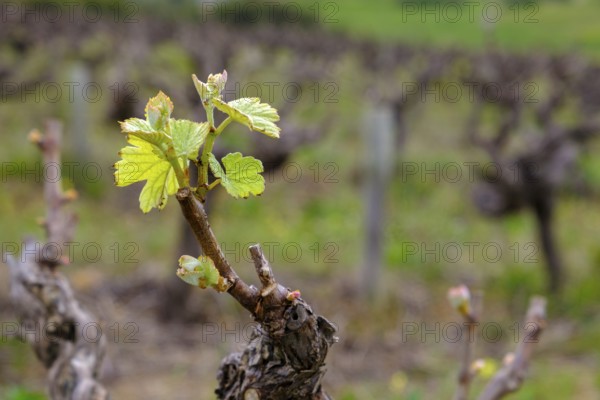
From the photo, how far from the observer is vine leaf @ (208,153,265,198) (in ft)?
2.22

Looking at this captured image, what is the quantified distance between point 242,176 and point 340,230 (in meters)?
6.93

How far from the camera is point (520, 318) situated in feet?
17.1

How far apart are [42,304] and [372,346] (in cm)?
363

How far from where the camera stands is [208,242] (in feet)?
2.17

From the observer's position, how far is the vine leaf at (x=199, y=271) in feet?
2.12

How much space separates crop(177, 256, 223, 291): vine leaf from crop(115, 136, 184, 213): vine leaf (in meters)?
0.06

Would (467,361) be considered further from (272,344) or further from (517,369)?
(272,344)

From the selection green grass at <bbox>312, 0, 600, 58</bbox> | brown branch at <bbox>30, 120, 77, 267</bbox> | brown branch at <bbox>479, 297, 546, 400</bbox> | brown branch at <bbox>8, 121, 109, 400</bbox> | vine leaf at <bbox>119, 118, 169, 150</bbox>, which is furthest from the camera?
green grass at <bbox>312, 0, 600, 58</bbox>

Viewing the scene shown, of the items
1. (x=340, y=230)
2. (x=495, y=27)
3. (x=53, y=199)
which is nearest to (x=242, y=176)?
(x=53, y=199)

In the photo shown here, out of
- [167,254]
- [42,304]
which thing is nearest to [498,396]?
[42,304]

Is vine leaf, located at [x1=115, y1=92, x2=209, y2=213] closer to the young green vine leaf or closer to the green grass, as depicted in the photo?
the young green vine leaf

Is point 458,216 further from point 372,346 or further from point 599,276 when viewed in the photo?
point 372,346

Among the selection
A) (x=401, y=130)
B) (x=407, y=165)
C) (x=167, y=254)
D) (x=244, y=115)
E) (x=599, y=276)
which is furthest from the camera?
(x=401, y=130)

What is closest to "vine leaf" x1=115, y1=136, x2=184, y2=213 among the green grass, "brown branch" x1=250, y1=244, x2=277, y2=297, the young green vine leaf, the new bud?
the young green vine leaf
